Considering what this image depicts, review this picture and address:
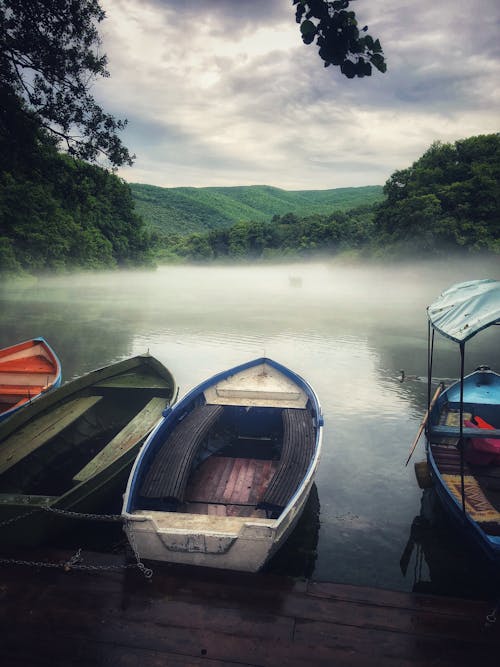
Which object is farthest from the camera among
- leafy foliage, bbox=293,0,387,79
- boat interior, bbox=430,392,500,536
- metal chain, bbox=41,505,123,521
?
boat interior, bbox=430,392,500,536

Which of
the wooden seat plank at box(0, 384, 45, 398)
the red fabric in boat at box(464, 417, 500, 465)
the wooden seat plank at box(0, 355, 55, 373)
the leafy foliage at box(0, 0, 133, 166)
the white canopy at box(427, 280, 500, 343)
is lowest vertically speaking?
the red fabric in boat at box(464, 417, 500, 465)

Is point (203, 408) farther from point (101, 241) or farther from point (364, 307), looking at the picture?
point (101, 241)

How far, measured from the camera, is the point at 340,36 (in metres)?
4.08

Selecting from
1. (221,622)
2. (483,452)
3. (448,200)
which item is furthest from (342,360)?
(448,200)

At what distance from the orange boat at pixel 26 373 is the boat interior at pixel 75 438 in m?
1.19

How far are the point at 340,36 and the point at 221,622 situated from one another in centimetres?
652

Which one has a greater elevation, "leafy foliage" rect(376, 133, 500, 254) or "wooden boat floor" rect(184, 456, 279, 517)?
"leafy foliage" rect(376, 133, 500, 254)

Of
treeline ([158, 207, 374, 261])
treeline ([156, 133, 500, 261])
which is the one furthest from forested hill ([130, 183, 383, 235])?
treeline ([156, 133, 500, 261])

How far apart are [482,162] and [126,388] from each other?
48.4 m

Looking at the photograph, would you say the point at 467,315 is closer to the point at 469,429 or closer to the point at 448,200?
the point at 469,429

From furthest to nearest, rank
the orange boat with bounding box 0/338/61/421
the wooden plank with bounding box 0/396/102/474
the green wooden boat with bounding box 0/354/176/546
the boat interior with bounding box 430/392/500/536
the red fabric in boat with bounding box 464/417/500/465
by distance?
the orange boat with bounding box 0/338/61/421 → the red fabric in boat with bounding box 464/417/500/465 → the wooden plank with bounding box 0/396/102/474 → the boat interior with bounding box 430/392/500/536 → the green wooden boat with bounding box 0/354/176/546

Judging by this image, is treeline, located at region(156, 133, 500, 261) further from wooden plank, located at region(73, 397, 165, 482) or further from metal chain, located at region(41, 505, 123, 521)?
metal chain, located at region(41, 505, 123, 521)

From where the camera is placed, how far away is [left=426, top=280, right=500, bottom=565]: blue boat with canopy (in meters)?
5.52

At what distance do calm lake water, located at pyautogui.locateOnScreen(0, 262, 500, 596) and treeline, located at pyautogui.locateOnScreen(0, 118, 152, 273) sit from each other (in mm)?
3990
